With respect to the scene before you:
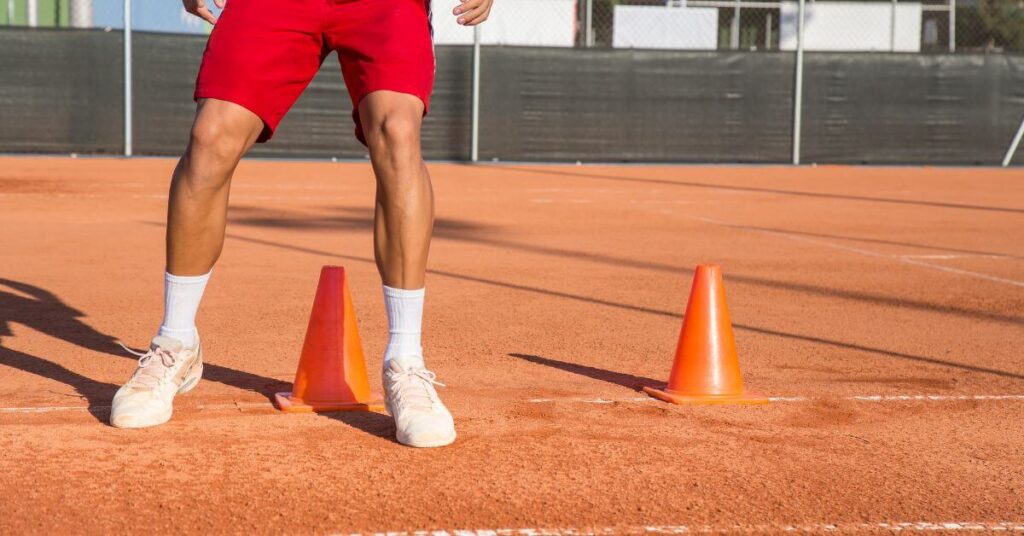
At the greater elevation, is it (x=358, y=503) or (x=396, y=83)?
(x=396, y=83)

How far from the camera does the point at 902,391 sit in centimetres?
455

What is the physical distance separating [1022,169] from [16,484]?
19514 millimetres

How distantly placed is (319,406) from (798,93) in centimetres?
1679

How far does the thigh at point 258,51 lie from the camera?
3793 mm

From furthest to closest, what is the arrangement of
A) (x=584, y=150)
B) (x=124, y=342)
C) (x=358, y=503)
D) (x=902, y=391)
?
(x=584, y=150)
(x=124, y=342)
(x=902, y=391)
(x=358, y=503)

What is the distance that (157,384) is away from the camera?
12.5 ft

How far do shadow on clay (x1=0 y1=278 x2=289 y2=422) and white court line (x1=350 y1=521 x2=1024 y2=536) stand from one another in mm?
1455

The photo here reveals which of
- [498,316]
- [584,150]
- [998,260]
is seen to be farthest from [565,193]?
[498,316]

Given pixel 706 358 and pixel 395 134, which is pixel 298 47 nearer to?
pixel 395 134

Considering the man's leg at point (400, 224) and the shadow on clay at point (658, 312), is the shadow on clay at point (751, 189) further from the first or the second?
the man's leg at point (400, 224)

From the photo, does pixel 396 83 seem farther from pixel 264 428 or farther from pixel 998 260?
pixel 998 260

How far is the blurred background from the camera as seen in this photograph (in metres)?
18.0

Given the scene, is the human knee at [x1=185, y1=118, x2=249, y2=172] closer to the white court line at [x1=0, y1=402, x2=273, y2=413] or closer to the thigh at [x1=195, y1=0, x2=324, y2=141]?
the thigh at [x1=195, y1=0, x2=324, y2=141]

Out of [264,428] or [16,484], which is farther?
[264,428]
